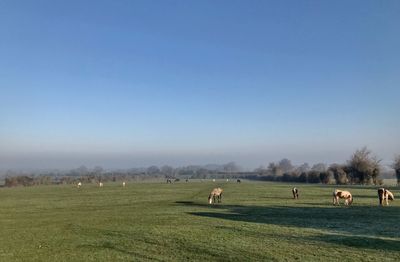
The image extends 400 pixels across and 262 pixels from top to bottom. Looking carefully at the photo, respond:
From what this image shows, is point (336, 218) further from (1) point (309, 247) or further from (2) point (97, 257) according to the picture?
(2) point (97, 257)

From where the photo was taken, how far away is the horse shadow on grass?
19.9 metres

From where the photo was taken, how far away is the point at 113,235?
23078 millimetres

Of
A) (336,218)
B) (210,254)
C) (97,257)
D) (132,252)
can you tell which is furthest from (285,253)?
(336,218)

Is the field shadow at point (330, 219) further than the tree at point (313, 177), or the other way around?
the tree at point (313, 177)

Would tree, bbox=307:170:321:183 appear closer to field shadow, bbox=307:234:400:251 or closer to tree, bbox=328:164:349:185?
tree, bbox=328:164:349:185

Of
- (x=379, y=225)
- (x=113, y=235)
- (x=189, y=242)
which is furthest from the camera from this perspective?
(x=379, y=225)

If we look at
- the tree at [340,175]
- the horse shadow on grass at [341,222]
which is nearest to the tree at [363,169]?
the tree at [340,175]

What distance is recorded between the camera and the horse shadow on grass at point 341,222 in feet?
65.4

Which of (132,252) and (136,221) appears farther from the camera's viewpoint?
(136,221)

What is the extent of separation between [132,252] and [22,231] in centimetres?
1061

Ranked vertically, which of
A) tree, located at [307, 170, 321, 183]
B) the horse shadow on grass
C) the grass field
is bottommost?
the grass field

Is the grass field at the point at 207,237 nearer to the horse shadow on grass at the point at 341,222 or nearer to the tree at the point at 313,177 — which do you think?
the horse shadow on grass at the point at 341,222

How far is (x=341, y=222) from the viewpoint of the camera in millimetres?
26547

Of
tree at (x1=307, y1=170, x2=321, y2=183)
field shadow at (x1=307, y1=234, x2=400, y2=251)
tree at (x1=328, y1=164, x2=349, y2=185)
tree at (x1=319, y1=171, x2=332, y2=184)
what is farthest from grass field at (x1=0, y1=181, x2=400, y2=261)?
tree at (x1=307, y1=170, x2=321, y2=183)
